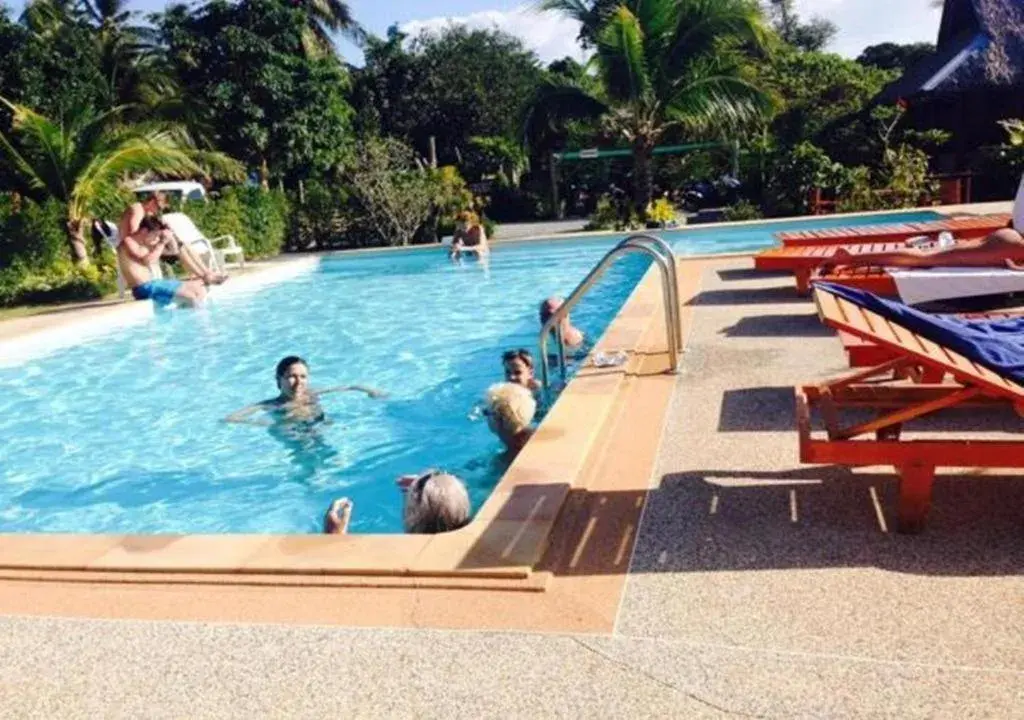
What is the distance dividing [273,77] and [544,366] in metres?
21.1

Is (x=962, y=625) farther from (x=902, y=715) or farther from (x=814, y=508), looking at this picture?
(x=814, y=508)

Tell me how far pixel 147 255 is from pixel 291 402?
8.16 m

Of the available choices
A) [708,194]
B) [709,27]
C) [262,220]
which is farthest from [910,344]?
[708,194]

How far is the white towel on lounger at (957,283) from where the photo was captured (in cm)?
538

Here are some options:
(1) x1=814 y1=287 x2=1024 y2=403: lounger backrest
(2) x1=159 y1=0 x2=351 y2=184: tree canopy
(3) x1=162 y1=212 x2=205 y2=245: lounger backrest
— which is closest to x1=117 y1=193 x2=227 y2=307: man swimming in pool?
(3) x1=162 y1=212 x2=205 y2=245: lounger backrest

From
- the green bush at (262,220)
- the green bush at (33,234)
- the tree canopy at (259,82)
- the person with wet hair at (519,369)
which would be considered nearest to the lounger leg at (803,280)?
the person with wet hair at (519,369)

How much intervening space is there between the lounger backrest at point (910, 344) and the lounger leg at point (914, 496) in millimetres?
344

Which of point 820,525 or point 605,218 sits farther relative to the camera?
point 605,218

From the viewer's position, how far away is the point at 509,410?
5426 millimetres

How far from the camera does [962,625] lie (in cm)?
258

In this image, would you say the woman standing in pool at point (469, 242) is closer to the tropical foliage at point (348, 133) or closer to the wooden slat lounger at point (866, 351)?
the tropical foliage at point (348, 133)

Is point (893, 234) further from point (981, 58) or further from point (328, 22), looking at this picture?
point (328, 22)

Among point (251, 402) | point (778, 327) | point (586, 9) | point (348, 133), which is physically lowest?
point (251, 402)

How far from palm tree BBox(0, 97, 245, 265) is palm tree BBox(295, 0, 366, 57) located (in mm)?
14186
